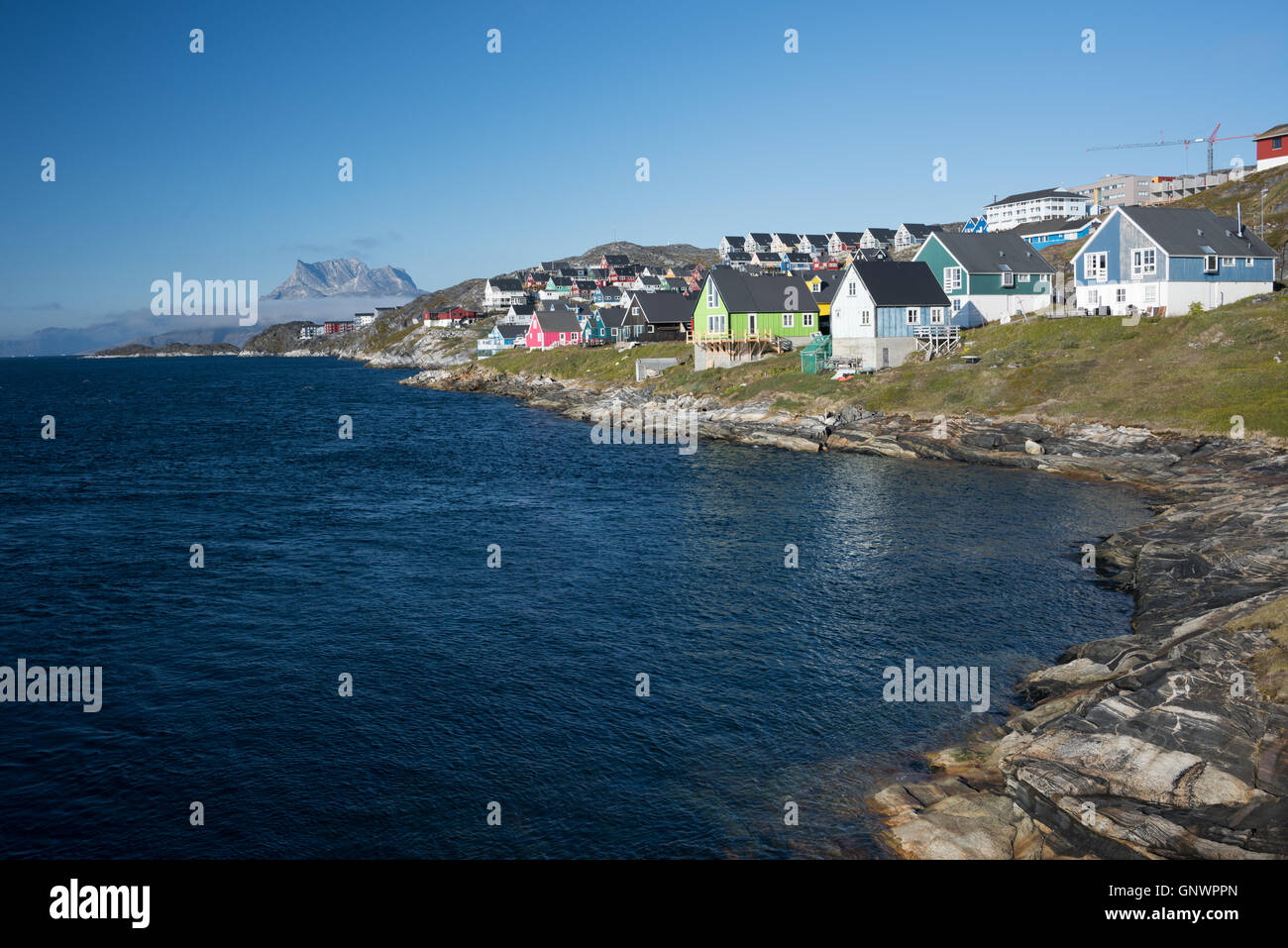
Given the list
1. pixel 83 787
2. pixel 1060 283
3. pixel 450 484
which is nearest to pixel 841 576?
pixel 83 787

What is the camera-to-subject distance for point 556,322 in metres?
156

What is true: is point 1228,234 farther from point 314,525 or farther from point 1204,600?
point 314,525

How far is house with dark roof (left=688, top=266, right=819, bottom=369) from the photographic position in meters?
96.9

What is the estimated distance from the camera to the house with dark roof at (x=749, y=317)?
318 feet

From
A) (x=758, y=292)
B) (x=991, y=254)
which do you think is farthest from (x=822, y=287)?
(x=991, y=254)

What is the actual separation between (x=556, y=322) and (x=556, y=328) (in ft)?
4.37

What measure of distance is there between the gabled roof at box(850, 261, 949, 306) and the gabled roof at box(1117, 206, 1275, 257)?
16802mm

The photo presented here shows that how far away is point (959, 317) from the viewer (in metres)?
84.0

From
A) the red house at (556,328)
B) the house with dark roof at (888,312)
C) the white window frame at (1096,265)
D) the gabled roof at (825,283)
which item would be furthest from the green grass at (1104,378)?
the red house at (556,328)

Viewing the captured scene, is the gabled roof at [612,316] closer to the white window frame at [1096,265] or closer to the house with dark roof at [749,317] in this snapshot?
the house with dark roof at [749,317]

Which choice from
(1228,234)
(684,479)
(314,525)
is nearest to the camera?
(314,525)
